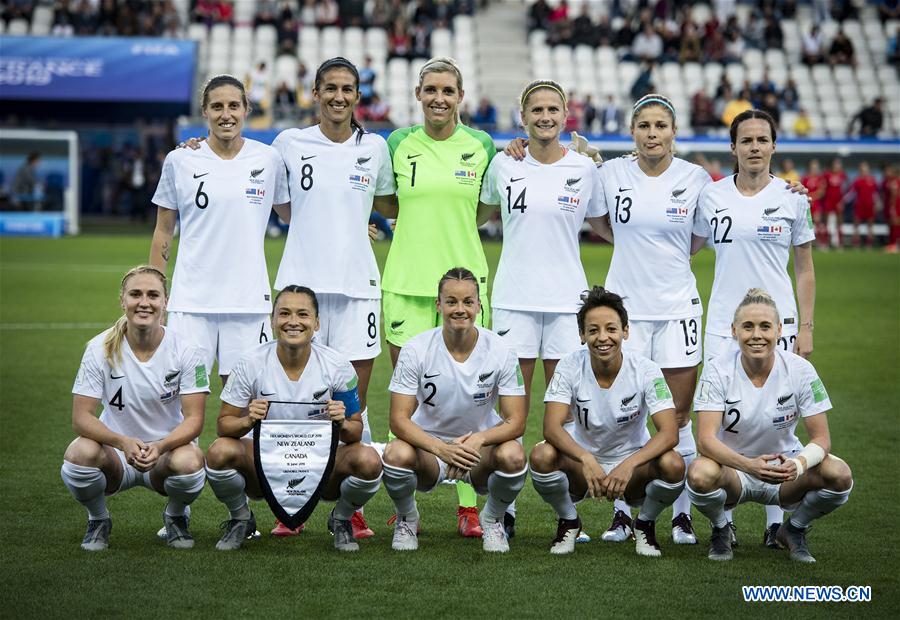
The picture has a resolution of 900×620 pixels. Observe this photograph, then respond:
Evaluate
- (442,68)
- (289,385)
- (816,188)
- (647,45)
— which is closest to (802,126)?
(816,188)

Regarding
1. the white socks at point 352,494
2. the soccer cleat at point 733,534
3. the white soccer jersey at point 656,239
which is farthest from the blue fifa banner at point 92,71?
the soccer cleat at point 733,534

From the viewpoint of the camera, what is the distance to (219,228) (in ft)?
18.3

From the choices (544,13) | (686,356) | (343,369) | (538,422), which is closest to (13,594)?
(343,369)

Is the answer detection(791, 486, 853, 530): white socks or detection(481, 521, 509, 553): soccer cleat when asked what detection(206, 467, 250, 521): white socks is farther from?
detection(791, 486, 853, 530): white socks

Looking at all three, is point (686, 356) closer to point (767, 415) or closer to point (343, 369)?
point (767, 415)

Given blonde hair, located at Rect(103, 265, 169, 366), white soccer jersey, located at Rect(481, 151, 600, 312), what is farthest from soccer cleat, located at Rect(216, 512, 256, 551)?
white soccer jersey, located at Rect(481, 151, 600, 312)

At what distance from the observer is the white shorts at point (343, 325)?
226 inches

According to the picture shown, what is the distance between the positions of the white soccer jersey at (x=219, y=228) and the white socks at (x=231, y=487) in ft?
2.77

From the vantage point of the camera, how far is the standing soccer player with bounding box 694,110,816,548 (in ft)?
18.5

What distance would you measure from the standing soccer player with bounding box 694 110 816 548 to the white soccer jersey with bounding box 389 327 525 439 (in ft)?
3.35

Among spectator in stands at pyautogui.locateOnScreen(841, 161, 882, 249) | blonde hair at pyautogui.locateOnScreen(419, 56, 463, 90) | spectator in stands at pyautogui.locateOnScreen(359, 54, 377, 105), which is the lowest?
blonde hair at pyautogui.locateOnScreen(419, 56, 463, 90)

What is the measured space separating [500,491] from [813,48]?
29.5 m

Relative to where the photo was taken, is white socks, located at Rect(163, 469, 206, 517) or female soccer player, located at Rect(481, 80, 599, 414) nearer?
white socks, located at Rect(163, 469, 206, 517)

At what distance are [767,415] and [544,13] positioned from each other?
2921 cm
